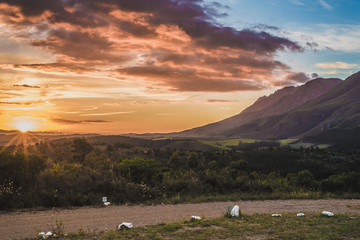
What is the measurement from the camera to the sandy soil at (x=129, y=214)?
10.2 metres

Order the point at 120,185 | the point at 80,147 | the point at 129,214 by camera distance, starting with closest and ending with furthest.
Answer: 1. the point at 129,214
2. the point at 120,185
3. the point at 80,147

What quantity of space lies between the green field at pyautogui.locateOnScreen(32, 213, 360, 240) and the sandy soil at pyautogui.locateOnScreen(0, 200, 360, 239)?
86cm

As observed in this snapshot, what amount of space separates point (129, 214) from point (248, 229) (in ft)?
15.7

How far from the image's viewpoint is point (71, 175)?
52.3 ft

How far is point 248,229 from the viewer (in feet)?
32.2

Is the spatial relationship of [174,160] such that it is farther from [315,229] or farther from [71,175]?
[315,229]

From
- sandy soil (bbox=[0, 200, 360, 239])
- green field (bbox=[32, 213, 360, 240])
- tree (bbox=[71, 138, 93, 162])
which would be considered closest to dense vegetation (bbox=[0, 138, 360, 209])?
sandy soil (bbox=[0, 200, 360, 239])

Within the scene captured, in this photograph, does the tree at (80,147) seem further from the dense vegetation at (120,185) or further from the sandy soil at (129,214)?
the sandy soil at (129,214)

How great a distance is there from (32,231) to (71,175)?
6278 mm

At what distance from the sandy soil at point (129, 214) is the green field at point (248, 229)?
2.82 feet

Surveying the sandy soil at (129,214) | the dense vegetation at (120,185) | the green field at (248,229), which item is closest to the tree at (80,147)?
the dense vegetation at (120,185)

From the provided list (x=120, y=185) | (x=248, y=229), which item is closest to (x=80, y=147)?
(x=120, y=185)

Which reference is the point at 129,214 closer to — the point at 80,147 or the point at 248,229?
the point at 248,229

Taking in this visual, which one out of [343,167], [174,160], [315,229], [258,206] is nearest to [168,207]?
[258,206]
